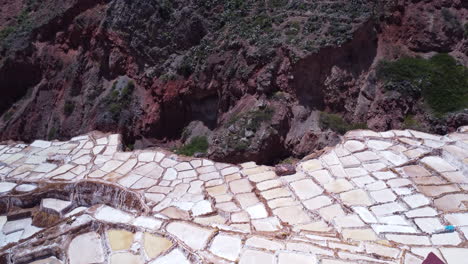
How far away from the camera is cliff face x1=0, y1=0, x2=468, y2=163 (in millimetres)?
7809

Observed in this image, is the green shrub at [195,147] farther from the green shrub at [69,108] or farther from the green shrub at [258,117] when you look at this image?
the green shrub at [69,108]

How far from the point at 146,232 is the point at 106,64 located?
841cm

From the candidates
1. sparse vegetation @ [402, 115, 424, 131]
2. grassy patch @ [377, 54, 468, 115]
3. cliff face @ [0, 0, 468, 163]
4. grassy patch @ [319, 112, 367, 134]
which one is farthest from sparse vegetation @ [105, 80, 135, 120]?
sparse vegetation @ [402, 115, 424, 131]

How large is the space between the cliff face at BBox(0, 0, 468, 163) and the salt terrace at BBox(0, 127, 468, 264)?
2.72 metres

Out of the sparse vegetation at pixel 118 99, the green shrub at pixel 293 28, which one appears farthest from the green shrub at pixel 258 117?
the sparse vegetation at pixel 118 99

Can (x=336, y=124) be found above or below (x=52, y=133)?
above

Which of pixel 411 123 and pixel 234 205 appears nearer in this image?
pixel 234 205

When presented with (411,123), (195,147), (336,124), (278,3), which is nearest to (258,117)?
(336,124)

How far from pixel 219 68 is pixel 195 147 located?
1.93m

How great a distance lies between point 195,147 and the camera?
842 cm

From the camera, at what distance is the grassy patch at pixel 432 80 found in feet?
25.1

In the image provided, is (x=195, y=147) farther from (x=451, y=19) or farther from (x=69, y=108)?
(x=451, y=19)

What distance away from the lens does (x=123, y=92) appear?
9.68 metres

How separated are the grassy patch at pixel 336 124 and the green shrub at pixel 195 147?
8.20 feet
